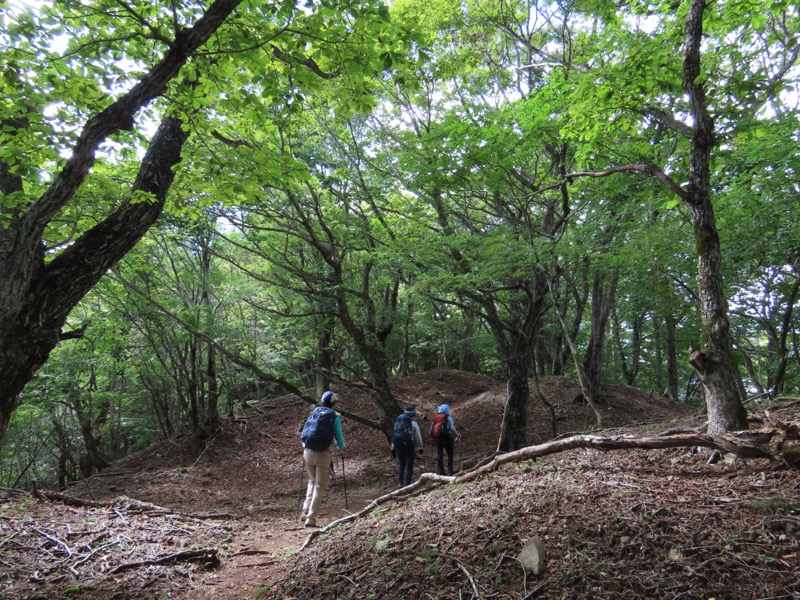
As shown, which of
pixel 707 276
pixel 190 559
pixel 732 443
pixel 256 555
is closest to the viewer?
pixel 732 443

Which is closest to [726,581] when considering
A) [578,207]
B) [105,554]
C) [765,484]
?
[765,484]

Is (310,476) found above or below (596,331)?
below

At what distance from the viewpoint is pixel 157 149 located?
182 inches

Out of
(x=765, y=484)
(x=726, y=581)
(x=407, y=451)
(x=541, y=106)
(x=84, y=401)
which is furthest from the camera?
(x=84, y=401)

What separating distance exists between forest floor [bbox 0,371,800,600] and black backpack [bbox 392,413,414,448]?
6.18 ft

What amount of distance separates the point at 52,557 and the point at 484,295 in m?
7.94

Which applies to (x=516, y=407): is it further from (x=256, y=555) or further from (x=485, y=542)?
(x=485, y=542)

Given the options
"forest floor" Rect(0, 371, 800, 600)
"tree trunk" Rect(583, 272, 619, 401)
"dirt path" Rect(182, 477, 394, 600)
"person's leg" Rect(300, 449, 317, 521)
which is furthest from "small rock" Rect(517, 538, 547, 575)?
"tree trunk" Rect(583, 272, 619, 401)

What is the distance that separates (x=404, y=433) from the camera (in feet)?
27.1

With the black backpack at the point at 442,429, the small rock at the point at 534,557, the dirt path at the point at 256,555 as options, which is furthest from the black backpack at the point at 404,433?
the small rock at the point at 534,557

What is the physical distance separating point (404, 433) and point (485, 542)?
16.6 feet

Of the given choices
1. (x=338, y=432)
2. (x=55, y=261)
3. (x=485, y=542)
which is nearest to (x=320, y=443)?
(x=338, y=432)

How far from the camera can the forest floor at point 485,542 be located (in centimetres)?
260

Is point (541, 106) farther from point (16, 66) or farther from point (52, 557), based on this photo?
point (52, 557)
